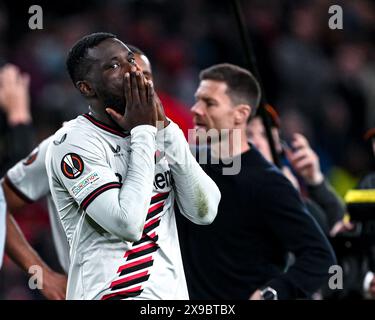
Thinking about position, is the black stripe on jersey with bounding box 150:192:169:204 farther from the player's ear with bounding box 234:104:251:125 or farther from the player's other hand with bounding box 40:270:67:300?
the player's ear with bounding box 234:104:251:125

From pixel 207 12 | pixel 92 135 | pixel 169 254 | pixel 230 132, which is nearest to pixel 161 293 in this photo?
pixel 169 254

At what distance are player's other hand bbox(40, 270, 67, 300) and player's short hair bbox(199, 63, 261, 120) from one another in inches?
58.5

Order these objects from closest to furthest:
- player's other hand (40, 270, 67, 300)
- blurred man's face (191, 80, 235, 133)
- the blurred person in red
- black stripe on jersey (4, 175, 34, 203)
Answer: player's other hand (40, 270, 67, 300), black stripe on jersey (4, 175, 34, 203), blurred man's face (191, 80, 235, 133), the blurred person in red

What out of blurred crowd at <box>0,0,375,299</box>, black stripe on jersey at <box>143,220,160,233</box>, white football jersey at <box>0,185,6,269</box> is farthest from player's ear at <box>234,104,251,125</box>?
blurred crowd at <box>0,0,375,299</box>

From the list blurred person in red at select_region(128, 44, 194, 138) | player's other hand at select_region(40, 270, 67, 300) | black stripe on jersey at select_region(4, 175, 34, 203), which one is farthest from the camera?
blurred person in red at select_region(128, 44, 194, 138)

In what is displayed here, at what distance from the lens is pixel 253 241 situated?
193 inches

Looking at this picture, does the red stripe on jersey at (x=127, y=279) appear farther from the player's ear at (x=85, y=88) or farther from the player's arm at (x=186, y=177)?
the player's ear at (x=85, y=88)

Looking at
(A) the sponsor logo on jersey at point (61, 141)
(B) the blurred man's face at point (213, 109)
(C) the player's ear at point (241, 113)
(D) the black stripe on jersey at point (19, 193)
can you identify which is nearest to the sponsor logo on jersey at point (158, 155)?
(A) the sponsor logo on jersey at point (61, 141)

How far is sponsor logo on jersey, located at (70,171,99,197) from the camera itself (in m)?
3.47

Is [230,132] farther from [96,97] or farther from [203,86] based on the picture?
[96,97]

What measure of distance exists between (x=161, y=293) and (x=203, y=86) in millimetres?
2141

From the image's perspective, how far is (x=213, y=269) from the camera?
489 cm

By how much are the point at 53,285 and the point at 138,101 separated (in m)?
1.50

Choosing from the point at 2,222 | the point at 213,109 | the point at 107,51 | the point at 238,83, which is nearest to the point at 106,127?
the point at 107,51
